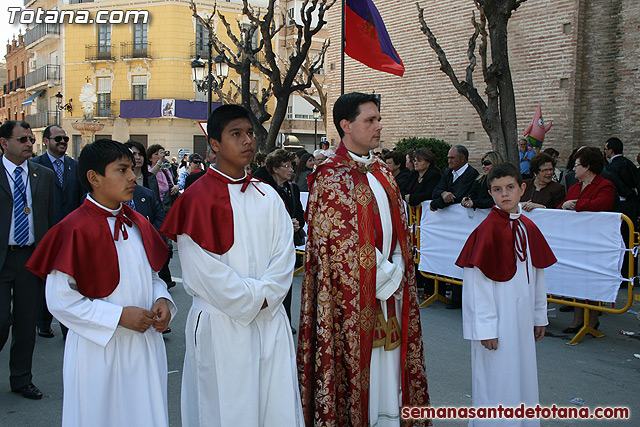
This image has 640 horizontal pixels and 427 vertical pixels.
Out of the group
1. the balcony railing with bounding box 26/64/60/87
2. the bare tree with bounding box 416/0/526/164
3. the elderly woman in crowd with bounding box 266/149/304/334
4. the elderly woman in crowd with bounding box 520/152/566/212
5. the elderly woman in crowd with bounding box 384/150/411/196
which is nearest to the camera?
the elderly woman in crowd with bounding box 266/149/304/334

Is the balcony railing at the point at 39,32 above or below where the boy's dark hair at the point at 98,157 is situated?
above

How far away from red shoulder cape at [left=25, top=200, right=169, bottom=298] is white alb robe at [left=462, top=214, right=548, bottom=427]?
2188mm

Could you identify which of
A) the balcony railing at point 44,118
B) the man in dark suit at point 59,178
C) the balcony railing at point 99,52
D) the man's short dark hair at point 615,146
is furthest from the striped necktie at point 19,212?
the balcony railing at point 44,118

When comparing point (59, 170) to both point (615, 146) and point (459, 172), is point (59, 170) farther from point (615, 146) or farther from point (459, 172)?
point (615, 146)

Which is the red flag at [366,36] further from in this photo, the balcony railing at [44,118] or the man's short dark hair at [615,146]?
the balcony railing at [44,118]

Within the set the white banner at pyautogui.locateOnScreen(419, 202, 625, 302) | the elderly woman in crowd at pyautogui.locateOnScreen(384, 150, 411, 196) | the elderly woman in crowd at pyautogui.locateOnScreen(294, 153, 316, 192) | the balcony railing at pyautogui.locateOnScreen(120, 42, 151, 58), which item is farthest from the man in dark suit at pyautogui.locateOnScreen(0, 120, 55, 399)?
the balcony railing at pyautogui.locateOnScreen(120, 42, 151, 58)

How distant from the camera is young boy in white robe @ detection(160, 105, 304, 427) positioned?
10.0 feet

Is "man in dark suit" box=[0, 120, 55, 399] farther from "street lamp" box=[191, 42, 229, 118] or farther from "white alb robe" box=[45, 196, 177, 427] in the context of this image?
"street lamp" box=[191, 42, 229, 118]

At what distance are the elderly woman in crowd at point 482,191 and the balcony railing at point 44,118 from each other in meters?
44.6

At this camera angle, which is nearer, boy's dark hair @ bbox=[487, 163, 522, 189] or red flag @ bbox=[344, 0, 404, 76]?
boy's dark hair @ bbox=[487, 163, 522, 189]

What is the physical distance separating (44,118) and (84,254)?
165ft

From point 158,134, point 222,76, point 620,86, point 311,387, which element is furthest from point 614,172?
point 158,134

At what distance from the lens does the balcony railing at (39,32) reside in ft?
149

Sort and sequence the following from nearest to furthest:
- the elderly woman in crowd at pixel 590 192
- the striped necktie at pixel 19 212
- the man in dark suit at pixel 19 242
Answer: the man in dark suit at pixel 19 242, the striped necktie at pixel 19 212, the elderly woman in crowd at pixel 590 192
